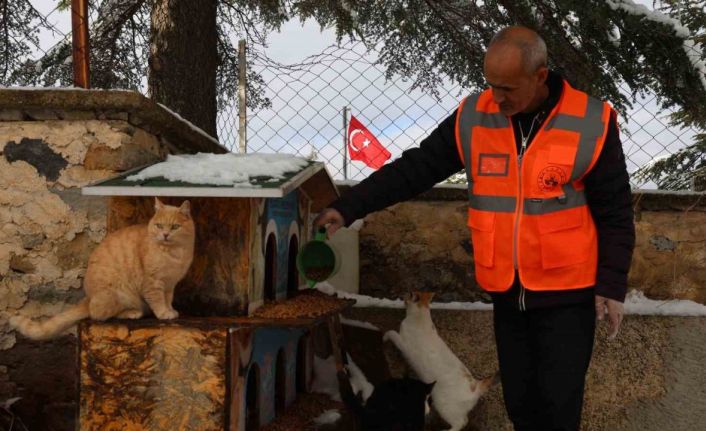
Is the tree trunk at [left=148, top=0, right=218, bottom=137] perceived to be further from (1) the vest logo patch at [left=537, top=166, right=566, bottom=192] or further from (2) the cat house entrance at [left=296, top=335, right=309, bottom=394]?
(1) the vest logo patch at [left=537, top=166, right=566, bottom=192]

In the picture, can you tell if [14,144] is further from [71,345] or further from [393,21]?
[393,21]

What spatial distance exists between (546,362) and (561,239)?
420 mm

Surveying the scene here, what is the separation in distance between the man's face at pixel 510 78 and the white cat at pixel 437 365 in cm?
157

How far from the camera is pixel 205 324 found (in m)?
2.59

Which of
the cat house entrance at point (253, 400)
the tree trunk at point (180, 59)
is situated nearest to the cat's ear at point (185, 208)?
the cat house entrance at point (253, 400)

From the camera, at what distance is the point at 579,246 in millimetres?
2385

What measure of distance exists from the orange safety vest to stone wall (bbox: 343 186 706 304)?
188 centimetres

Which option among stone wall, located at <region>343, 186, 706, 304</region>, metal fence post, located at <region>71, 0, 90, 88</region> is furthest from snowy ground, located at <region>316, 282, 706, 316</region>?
metal fence post, located at <region>71, 0, 90, 88</region>

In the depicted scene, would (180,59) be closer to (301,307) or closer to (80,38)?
(80,38)

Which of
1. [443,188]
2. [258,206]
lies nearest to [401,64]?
[443,188]

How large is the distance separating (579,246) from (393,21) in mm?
3148

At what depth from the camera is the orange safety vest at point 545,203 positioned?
2.37m

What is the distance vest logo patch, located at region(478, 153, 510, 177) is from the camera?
2.46 metres

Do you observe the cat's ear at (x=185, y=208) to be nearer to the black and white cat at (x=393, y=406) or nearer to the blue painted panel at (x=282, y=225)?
the blue painted panel at (x=282, y=225)
